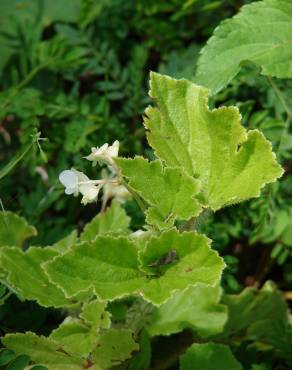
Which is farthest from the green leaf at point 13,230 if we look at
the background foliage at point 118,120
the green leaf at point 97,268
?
the green leaf at point 97,268

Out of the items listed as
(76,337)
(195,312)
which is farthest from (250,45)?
(76,337)

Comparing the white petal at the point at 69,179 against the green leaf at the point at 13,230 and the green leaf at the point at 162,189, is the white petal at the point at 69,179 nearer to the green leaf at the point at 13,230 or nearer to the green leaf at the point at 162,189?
the green leaf at the point at 162,189

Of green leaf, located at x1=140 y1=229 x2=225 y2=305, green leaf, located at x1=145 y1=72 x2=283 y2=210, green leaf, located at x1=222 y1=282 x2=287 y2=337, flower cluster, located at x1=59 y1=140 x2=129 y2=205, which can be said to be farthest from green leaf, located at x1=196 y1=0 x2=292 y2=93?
green leaf, located at x1=222 y1=282 x2=287 y2=337

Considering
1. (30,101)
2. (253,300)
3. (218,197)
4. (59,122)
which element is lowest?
(253,300)

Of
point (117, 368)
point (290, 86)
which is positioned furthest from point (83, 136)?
point (117, 368)

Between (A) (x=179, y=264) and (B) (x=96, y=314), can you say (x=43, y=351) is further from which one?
(A) (x=179, y=264)

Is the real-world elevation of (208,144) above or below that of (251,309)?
above

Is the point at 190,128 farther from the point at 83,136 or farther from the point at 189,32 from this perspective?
the point at 189,32
